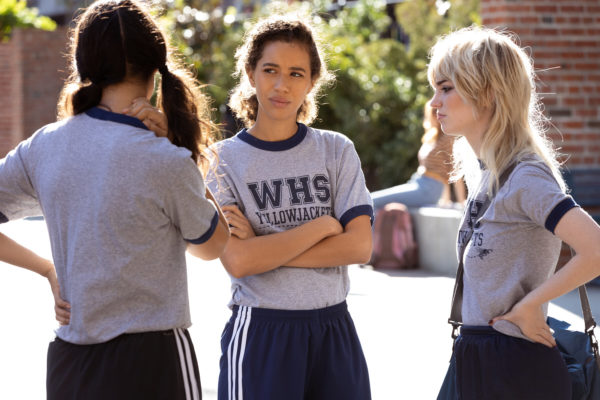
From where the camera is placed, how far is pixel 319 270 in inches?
119

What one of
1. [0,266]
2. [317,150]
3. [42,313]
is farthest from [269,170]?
[0,266]

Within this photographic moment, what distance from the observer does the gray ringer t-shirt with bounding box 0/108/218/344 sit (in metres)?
2.31

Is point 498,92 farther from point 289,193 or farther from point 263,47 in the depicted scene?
point 263,47

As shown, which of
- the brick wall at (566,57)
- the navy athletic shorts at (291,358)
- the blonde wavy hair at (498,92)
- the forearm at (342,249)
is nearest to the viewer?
the blonde wavy hair at (498,92)

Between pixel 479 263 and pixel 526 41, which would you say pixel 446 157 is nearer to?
pixel 526 41

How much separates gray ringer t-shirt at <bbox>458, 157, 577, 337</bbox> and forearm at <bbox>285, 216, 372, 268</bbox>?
0.48 m

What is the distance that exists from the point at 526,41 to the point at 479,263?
6.01m

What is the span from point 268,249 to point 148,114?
2.33ft

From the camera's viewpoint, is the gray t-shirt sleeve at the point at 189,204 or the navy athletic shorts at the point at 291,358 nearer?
the gray t-shirt sleeve at the point at 189,204

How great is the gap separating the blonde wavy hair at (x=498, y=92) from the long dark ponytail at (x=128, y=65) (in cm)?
79

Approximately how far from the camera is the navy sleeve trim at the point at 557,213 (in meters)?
2.48

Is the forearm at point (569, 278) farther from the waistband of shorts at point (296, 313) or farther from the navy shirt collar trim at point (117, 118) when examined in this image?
the navy shirt collar trim at point (117, 118)

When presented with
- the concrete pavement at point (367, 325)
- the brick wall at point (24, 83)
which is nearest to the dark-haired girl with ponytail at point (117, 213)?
the concrete pavement at point (367, 325)

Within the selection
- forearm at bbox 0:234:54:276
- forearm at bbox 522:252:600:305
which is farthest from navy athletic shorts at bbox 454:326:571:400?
forearm at bbox 0:234:54:276
